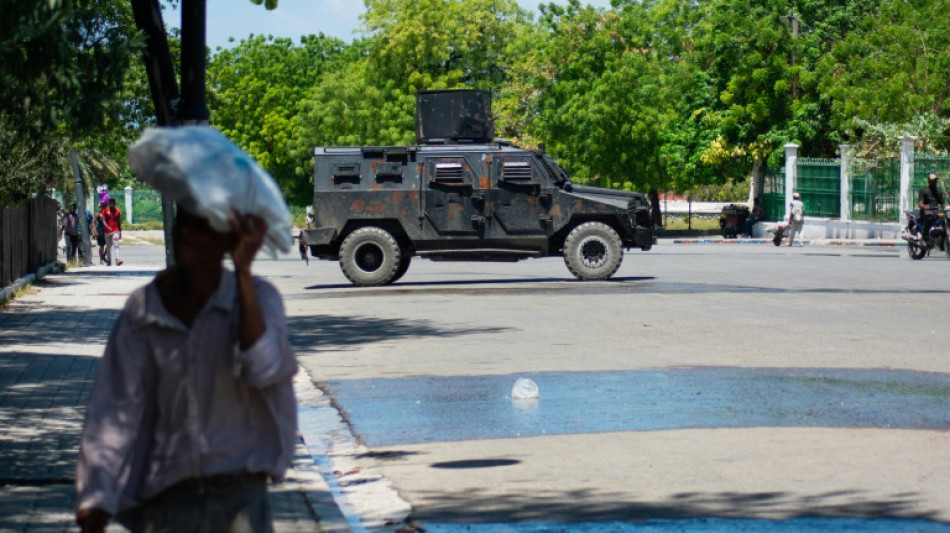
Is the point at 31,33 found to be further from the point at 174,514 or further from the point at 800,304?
the point at 800,304

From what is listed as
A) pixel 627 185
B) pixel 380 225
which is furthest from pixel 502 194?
pixel 627 185

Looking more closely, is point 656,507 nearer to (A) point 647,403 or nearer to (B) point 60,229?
(A) point 647,403

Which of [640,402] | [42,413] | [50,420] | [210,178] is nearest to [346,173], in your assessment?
[640,402]

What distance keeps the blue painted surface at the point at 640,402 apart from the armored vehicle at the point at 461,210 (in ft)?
45.6

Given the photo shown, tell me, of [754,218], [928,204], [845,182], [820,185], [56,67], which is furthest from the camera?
[754,218]

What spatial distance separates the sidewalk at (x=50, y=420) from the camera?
721cm

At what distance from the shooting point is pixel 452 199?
2700 centimetres

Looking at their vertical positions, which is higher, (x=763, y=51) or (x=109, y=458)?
(x=763, y=51)

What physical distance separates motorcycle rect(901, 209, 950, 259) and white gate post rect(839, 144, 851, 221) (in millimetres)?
14634

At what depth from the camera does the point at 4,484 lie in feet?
25.9

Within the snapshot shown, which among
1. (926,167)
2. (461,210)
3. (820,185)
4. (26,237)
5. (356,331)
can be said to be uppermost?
(926,167)

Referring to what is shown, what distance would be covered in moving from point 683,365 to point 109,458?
10012 mm

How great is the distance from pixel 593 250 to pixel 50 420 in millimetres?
17384

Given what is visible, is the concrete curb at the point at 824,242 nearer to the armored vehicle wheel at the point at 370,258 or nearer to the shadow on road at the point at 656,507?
the armored vehicle wheel at the point at 370,258
